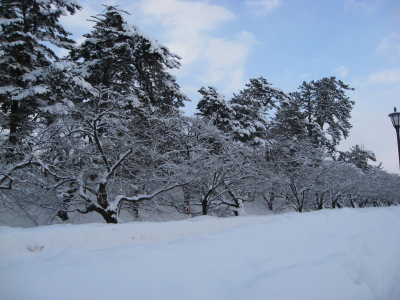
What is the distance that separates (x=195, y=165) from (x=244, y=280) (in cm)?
903

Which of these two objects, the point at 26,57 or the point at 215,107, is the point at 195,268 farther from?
the point at 215,107

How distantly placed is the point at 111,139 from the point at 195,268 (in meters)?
9.48

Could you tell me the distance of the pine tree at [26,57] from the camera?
12980 mm

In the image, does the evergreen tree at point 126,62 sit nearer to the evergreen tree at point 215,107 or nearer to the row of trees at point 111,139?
the row of trees at point 111,139

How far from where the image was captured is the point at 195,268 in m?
3.64

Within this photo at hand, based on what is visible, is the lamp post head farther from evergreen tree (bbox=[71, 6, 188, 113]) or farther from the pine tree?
the pine tree

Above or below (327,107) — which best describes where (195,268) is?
below

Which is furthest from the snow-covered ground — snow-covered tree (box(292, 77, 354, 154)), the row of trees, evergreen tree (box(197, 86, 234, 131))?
snow-covered tree (box(292, 77, 354, 154))

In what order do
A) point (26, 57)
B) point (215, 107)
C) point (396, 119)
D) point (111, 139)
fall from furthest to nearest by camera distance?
1. point (215, 107)
2. point (26, 57)
3. point (111, 139)
4. point (396, 119)

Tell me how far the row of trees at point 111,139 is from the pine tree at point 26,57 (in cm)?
6

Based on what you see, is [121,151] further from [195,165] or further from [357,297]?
[357,297]

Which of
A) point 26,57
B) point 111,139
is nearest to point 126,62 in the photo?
point 26,57

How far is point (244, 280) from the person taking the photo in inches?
137

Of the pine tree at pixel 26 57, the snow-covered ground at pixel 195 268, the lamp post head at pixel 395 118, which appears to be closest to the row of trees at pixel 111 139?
the pine tree at pixel 26 57
